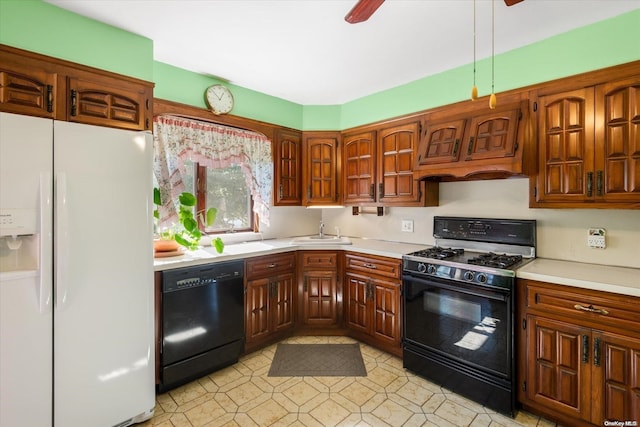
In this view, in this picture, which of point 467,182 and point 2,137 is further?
point 467,182

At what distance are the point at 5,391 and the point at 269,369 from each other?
1.63 metres

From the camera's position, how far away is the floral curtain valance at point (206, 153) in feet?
8.59

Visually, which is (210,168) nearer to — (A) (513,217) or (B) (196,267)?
(B) (196,267)

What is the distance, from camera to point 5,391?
5.05 feet

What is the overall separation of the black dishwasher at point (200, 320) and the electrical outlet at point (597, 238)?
106 inches

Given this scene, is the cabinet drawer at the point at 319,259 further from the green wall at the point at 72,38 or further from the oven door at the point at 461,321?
the green wall at the point at 72,38

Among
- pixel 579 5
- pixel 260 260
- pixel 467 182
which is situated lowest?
pixel 260 260

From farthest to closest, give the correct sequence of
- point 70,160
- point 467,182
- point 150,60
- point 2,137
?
point 467,182
point 150,60
point 70,160
point 2,137

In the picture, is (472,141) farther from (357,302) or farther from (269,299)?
(269,299)

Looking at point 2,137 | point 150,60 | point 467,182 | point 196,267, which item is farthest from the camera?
point 467,182

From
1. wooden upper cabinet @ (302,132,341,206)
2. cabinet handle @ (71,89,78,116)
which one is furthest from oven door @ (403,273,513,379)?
cabinet handle @ (71,89,78,116)

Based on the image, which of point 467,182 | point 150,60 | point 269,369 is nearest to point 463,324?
point 467,182

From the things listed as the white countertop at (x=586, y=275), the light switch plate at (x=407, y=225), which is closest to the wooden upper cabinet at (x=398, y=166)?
the light switch plate at (x=407, y=225)

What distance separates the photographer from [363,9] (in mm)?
1470
